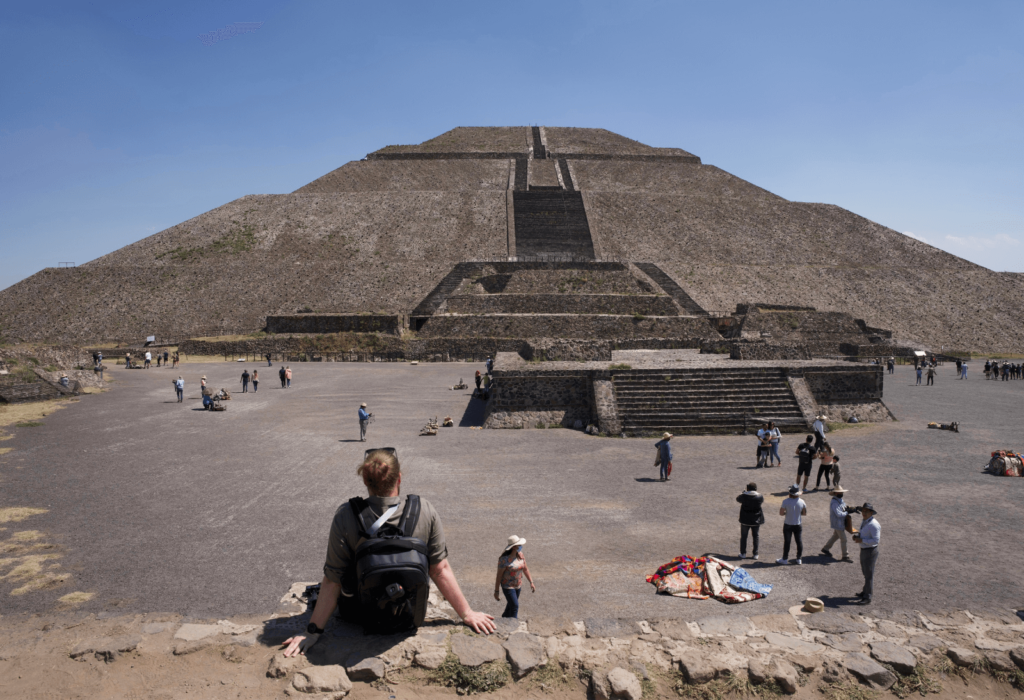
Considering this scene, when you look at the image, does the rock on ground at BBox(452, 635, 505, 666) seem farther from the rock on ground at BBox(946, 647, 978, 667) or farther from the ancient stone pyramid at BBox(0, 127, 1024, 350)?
the ancient stone pyramid at BBox(0, 127, 1024, 350)

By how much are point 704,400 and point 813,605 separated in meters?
10.1

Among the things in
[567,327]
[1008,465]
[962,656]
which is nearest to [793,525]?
[962,656]

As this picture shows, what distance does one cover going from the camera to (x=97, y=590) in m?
5.98

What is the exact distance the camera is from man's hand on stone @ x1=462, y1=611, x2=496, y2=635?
13.8 ft

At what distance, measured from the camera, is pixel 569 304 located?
116 ft

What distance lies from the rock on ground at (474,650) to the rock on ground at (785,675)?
2.04 metres

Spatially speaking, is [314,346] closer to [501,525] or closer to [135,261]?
[135,261]

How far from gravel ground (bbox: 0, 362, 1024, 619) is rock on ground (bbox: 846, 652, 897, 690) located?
1148mm

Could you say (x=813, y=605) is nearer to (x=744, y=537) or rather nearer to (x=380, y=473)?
(x=744, y=537)

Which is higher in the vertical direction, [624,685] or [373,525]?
[373,525]

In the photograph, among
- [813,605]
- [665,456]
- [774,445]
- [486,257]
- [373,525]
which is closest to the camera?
[373,525]

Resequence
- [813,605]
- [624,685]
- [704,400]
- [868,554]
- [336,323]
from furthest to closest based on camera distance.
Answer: [336,323]
[704,400]
[868,554]
[813,605]
[624,685]

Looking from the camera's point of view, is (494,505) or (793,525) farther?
(494,505)

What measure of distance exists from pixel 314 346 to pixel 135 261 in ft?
80.5
